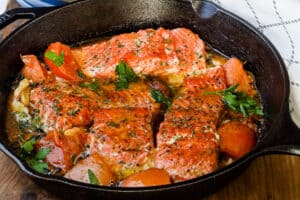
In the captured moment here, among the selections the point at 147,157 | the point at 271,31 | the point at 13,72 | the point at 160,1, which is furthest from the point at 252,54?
the point at 13,72

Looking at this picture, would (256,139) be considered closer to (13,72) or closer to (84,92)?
(84,92)

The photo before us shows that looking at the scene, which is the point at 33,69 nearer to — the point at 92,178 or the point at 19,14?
the point at 19,14

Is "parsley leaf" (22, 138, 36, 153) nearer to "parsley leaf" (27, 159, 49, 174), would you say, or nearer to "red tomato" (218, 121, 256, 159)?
"parsley leaf" (27, 159, 49, 174)

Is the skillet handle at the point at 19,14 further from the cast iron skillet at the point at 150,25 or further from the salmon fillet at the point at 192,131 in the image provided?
the salmon fillet at the point at 192,131

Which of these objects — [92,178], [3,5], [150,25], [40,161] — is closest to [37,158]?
[40,161]

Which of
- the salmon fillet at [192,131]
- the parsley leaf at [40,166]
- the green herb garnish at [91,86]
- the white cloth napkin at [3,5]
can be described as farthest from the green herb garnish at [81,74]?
the white cloth napkin at [3,5]

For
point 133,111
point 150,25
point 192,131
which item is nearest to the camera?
point 192,131
